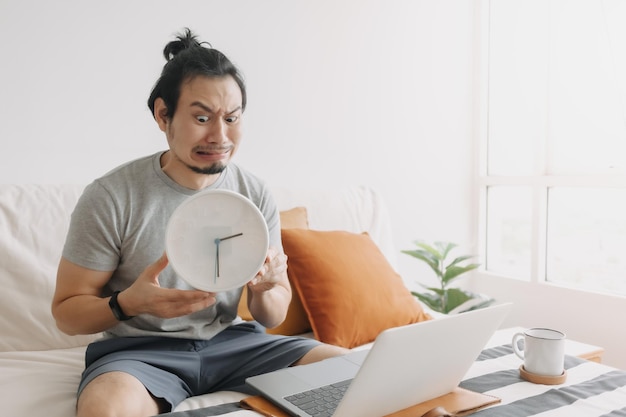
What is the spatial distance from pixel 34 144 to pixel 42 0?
46cm

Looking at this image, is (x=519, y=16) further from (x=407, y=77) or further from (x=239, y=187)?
(x=239, y=187)

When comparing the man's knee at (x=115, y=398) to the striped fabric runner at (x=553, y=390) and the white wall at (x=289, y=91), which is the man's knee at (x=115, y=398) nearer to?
the striped fabric runner at (x=553, y=390)

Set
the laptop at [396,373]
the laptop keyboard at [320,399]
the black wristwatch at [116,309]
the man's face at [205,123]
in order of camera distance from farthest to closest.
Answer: the man's face at [205,123] → the black wristwatch at [116,309] → the laptop keyboard at [320,399] → the laptop at [396,373]

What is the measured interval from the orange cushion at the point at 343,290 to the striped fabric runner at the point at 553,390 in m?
0.43

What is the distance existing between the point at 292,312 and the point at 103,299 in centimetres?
73

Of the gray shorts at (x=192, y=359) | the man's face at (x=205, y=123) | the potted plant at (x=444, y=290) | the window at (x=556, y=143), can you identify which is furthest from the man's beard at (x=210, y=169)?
the window at (x=556, y=143)

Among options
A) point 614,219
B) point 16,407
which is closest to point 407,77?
point 614,219

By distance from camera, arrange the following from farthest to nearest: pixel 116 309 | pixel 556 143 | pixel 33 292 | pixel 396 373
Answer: pixel 556 143
pixel 33 292
pixel 116 309
pixel 396 373

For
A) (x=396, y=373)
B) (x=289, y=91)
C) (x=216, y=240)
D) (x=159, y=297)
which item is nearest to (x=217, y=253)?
(x=216, y=240)

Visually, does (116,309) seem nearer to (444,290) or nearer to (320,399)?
(320,399)

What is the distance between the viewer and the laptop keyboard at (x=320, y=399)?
102 cm

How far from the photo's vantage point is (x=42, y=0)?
185 cm

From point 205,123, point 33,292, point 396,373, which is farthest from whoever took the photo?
point 33,292

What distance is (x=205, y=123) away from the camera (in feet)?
4.22
